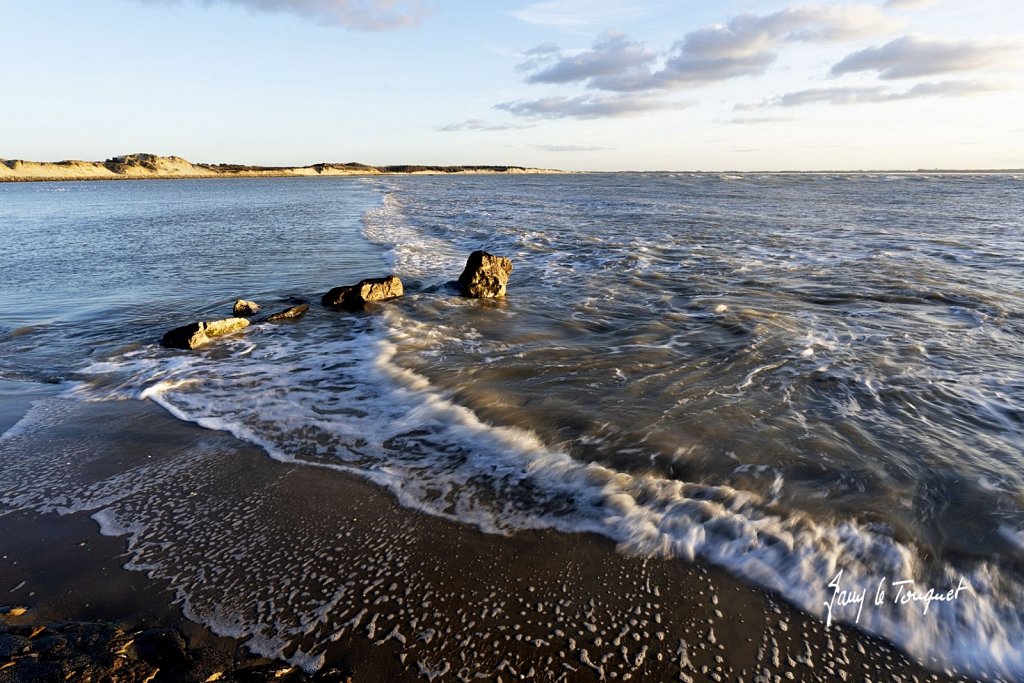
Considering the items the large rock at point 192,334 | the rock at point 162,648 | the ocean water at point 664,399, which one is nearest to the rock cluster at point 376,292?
the large rock at point 192,334

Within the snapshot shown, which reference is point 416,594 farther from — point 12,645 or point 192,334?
point 192,334

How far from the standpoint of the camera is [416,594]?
125 inches

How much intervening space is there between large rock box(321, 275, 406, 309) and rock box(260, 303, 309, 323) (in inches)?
27.5

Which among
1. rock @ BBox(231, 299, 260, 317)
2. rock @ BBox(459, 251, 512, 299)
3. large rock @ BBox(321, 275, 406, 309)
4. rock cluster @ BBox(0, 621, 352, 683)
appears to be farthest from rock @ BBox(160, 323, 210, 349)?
rock cluster @ BBox(0, 621, 352, 683)

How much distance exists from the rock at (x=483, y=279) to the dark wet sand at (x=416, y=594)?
7.47 meters

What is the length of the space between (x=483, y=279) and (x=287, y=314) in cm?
411

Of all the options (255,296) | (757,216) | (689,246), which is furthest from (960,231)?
(255,296)

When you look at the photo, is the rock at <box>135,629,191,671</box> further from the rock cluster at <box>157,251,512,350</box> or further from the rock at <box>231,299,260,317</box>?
the rock at <box>231,299,260,317</box>

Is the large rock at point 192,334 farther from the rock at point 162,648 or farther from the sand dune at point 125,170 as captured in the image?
the sand dune at point 125,170

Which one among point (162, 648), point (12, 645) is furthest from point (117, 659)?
point (12, 645)

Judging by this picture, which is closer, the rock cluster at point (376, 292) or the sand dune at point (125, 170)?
the rock cluster at point (376, 292)

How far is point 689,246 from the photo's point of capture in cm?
1789

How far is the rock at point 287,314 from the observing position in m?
9.66

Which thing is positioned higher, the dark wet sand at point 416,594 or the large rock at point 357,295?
the large rock at point 357,295
